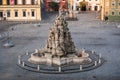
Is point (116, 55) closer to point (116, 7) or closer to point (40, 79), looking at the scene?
point (40, 79)

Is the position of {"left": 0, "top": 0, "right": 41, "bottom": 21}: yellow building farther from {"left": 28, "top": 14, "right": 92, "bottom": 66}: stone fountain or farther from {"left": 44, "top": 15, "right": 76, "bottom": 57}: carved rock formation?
{"left": 44, "top": 15, "right": 76, "bottom": 57}: carved rock formation

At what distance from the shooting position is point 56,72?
53.2 metres

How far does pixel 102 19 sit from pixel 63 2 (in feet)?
109

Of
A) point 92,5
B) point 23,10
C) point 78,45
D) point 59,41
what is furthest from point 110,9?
point 59,41

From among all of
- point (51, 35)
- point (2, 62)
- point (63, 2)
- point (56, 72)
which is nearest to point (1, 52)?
point (2, 62)

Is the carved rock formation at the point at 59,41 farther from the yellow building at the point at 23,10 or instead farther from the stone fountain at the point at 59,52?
the yellow building at the point at 23,10

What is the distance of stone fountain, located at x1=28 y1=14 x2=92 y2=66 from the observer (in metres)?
57.4

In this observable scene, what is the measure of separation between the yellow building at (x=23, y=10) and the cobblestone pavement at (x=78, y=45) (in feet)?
43.7

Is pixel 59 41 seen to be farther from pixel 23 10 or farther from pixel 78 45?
pixel 23 10

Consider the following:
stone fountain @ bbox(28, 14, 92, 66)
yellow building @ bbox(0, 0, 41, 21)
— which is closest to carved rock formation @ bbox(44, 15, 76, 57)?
stone fountain @ bbox(28, 14, 92, 66)

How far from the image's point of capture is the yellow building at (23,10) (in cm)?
12319

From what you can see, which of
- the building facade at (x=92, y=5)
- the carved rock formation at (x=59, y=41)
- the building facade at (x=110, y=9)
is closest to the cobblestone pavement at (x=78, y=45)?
the building facade at (x=110, y=9)

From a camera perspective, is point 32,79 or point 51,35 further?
point 51,35

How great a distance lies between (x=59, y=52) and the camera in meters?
57.6
